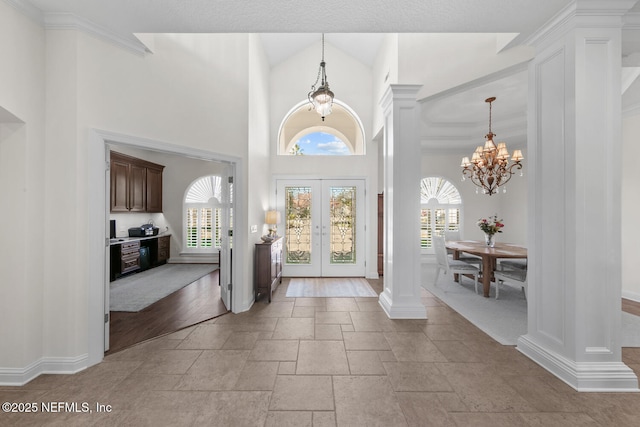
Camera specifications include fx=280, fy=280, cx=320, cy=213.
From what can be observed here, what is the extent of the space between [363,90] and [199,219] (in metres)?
5.37

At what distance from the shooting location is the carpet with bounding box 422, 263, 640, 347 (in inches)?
124

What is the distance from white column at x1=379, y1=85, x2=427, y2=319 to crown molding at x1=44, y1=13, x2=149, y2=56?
3.02 metres

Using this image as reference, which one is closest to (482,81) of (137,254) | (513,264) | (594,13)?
(594,13)

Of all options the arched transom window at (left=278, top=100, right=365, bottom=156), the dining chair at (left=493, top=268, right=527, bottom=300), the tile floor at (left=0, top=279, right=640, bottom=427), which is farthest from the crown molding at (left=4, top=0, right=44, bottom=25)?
the dining chair at (left=493, top=268, right=527, bottom=300)

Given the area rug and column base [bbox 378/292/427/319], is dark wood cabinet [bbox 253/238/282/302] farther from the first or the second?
column base [bbox 378/292/427/319]

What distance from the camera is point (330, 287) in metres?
5.17

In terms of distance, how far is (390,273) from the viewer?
3.86 metres

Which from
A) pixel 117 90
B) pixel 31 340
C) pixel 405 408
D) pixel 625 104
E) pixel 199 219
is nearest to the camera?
pixel 405 408

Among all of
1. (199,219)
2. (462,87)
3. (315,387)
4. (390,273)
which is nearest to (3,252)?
(315,387)

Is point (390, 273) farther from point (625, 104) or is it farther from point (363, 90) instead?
point (625, 104)

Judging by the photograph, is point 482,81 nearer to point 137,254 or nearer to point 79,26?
point 79,26

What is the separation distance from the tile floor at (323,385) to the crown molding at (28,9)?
9.71 feet

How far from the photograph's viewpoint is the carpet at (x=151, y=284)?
14.0 ft

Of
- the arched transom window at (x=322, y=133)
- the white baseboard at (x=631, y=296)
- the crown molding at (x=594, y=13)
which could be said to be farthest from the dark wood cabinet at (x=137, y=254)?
the white baseboard at (x=631, y=296)
